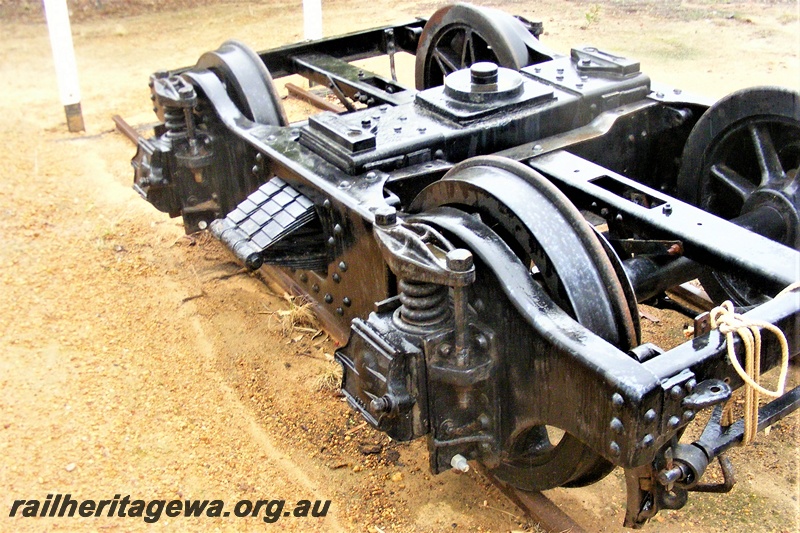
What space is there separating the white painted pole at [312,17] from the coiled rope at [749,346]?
5.99 m

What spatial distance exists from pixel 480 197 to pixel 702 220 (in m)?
0.75

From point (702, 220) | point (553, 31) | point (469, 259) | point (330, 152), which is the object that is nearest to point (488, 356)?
point (469, 259)

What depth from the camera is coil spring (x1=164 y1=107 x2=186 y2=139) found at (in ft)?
15.4

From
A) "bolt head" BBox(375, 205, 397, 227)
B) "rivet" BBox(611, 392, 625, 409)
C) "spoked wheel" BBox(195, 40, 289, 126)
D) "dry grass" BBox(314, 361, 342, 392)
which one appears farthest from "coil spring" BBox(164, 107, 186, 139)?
"rivet" BBox(611, 392, 625, 409)

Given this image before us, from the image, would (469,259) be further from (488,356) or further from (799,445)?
(799,445)

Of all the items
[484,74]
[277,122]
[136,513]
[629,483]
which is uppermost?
[484,74]

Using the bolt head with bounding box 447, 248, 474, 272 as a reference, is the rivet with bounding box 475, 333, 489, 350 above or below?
below

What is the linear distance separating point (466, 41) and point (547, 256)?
2.56m

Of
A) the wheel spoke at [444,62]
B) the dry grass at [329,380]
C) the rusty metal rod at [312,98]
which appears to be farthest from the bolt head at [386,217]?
the rusty metal rod at [312,98]

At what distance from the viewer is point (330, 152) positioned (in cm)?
386

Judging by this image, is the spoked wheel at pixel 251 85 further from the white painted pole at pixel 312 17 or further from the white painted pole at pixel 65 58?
the white painted pole at pixel 312 17

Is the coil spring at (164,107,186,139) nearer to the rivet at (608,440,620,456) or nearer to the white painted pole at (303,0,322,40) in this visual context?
the rivet at (608,440,620,456)

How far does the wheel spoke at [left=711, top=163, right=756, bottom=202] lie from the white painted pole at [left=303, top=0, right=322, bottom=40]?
4.69 metres

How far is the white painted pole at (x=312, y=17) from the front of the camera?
8039 millimetres
